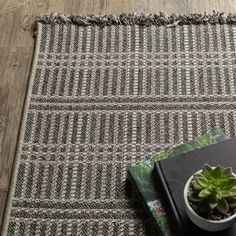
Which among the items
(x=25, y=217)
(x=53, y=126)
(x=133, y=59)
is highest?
(x=133, y=59)

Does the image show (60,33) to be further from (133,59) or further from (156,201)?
(156,201)

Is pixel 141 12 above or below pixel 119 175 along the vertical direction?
above

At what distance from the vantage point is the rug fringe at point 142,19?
1514 mm

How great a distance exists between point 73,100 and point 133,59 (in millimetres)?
235

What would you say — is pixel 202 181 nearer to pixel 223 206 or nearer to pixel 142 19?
pixel 223 206

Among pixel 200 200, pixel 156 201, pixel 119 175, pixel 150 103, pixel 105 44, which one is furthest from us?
pixel 105 44

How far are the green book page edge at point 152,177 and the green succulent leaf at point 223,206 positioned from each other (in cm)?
17

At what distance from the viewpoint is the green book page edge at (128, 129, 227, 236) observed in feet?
3.58

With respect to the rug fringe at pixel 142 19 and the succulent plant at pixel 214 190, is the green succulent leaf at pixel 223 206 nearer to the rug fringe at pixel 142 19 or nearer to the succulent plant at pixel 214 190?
the succulent plant at pixel 214 190

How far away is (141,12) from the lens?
5.12 ft

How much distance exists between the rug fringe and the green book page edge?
46 cm

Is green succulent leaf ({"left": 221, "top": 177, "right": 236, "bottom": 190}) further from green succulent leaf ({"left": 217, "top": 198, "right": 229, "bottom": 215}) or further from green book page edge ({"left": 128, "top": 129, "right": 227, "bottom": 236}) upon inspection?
green book page edge ({"left": 128, "top": 129, "right": 227, "bottom": 236})

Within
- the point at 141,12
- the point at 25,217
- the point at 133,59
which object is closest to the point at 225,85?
the point at 133,59

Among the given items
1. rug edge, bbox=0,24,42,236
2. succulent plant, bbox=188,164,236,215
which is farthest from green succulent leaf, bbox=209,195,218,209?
rug edge, bbox=0,24,42,236
